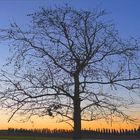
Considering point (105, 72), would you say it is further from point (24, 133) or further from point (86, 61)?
point (24, 133)

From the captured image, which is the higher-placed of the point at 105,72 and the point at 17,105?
the point at 105,72

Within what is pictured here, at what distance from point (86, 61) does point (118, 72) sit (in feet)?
6.14

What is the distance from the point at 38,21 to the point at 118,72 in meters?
5.33

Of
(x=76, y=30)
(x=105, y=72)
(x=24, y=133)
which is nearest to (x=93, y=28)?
(x=76, y=30)

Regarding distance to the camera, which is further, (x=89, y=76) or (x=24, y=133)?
(x=24, y=133)

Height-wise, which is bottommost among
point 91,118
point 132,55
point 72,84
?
point 91,118

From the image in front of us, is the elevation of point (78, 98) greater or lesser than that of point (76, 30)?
lesser

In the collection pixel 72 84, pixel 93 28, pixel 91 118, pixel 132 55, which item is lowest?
pixel 91 118

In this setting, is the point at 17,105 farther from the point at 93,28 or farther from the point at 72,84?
the point at 93,28

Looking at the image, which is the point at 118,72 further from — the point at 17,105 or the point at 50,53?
the point at 17,105

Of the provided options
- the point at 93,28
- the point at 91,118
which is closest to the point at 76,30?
the point at 93,28

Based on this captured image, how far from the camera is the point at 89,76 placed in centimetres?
2442

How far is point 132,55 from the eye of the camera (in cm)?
2458

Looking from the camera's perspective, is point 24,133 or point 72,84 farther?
point 24,133
